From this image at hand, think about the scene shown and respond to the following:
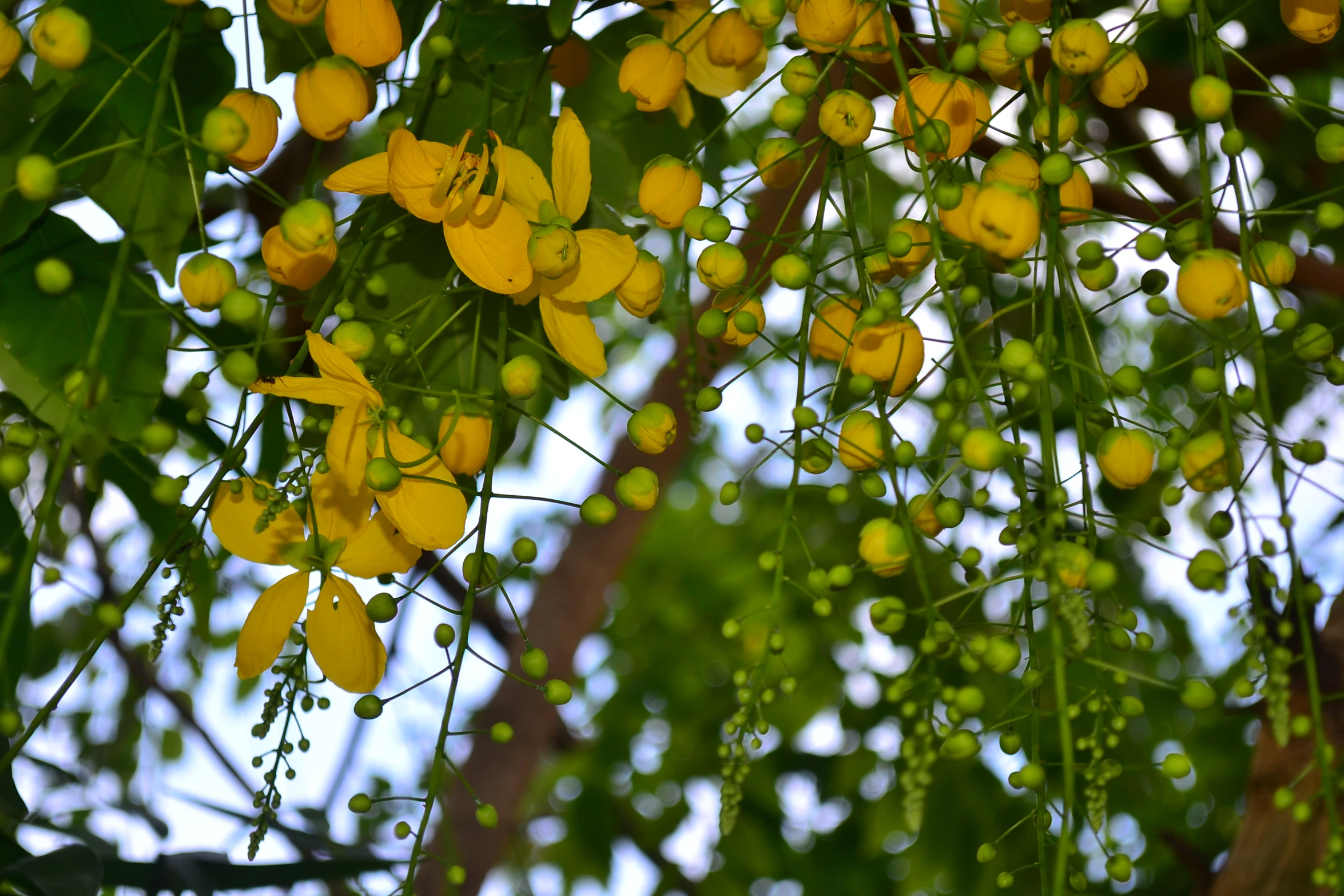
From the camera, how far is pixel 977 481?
66cm

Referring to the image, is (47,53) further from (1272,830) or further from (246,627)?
(1272,830)

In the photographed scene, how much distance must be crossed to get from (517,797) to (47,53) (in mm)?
683

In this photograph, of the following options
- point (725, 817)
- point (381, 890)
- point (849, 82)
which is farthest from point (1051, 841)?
point (381, 890)

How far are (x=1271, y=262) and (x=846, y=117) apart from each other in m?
0.13

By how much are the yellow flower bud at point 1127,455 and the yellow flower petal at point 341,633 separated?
219 mm

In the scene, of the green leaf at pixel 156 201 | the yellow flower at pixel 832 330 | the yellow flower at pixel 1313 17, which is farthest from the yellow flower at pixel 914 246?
the green leaf at pixel 156 201

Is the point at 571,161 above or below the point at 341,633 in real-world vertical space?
above

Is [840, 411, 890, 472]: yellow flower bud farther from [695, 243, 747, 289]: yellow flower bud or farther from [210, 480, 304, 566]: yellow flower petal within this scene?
[210, 480, 304, 566]: yellow flower petal

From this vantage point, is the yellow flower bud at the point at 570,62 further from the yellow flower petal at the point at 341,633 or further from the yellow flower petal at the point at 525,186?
the yellow flower petal at the point at 341,633

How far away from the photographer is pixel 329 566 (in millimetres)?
334

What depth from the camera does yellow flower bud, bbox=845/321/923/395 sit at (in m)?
0.32

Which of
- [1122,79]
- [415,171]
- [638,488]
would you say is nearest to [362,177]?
[415,171]

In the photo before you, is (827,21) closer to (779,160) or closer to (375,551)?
(779,160)

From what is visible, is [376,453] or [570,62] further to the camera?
[570,62]
